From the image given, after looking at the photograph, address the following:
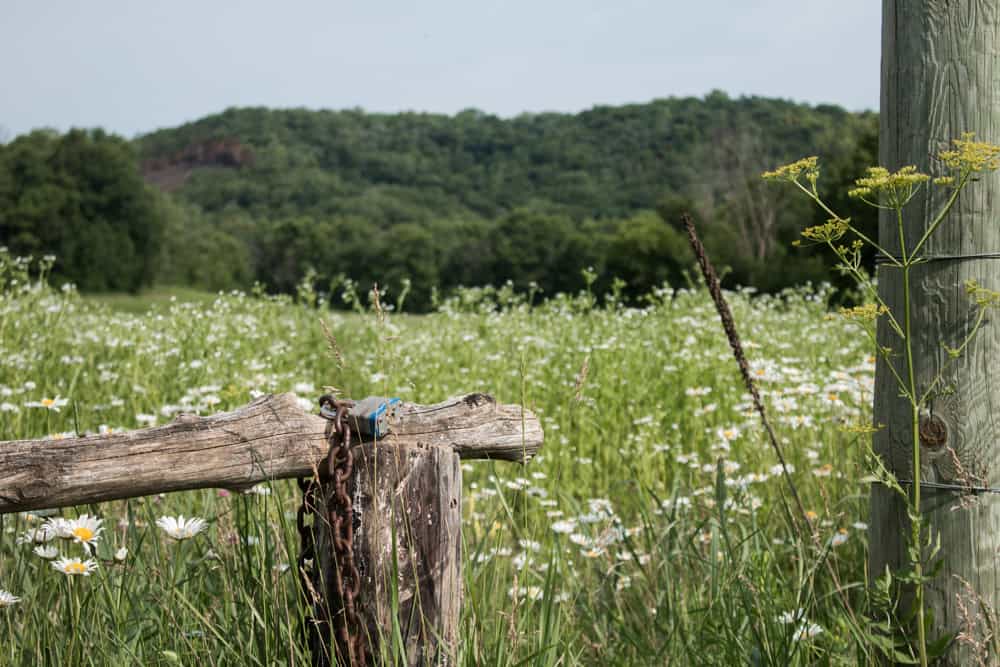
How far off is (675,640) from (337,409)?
1.25 meters

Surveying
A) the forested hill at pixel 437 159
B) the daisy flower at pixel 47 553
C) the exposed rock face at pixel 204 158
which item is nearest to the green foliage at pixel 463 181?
the forested hill at pixel 437 159

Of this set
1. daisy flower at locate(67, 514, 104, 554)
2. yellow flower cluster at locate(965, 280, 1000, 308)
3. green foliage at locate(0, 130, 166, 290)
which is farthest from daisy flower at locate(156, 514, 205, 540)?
green foliage at locate(0, 130, 166, 290)

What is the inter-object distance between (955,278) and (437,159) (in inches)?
3099

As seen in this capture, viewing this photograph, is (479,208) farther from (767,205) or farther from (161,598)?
(161,598)

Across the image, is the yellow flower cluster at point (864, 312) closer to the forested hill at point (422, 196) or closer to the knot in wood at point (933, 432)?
the knot in wood at point (933, 432)

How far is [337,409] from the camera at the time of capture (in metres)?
1.76

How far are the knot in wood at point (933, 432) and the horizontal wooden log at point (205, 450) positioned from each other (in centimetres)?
98

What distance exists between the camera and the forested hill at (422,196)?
43938 mm

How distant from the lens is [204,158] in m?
78.5

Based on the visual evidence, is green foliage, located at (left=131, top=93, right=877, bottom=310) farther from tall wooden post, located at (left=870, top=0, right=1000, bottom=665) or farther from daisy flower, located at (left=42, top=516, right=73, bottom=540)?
daisy flower, located at (left=42, top=516, right=73, bottom=540)

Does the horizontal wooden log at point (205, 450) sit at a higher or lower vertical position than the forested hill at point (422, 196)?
lower

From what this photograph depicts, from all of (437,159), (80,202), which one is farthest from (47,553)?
(437,159)

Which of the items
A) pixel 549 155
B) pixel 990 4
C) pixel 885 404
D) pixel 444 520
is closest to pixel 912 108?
pixel 990 4

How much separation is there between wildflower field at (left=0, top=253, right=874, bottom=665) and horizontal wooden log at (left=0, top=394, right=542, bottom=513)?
150 mm
